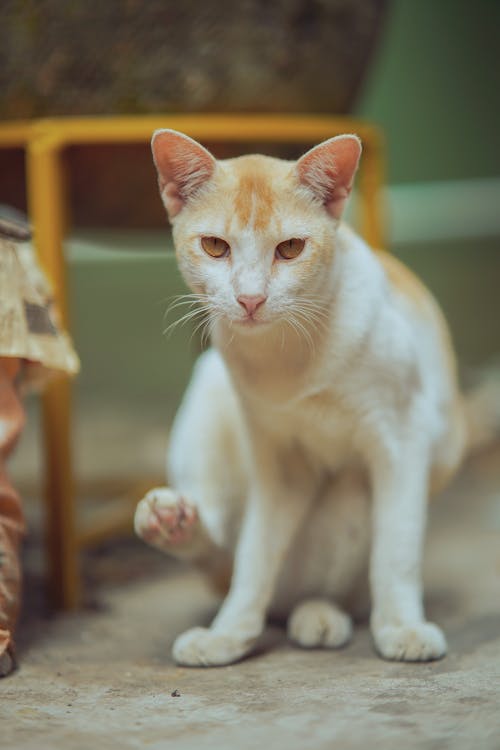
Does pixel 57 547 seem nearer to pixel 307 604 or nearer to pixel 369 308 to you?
pixel 307 604

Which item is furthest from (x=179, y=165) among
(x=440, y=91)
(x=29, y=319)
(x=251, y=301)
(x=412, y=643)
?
(x=440, y=91)

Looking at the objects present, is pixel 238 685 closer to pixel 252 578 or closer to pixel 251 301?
pixel 252 578

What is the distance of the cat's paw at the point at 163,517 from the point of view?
52.7 inches

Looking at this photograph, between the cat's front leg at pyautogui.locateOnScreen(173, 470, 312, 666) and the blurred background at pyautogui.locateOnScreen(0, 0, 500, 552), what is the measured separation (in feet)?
1.49

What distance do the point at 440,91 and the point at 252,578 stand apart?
13.3ft

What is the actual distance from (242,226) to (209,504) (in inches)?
20.8

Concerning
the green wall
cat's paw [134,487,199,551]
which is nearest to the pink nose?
cat's paw [134,487,199,551]

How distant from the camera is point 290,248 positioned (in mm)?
1233

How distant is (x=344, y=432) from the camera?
1.37m

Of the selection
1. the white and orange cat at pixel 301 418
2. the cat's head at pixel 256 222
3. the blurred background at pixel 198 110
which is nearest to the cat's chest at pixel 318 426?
the white and orange cat at pixel 301 418

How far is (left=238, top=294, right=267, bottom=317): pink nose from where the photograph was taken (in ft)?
3.84

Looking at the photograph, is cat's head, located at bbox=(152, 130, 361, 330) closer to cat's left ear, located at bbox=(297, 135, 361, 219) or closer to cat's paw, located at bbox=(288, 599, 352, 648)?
cat's left ear, located at bbox=(297, 135, 361, 219)

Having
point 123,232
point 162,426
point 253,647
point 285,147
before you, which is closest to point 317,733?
point 253,647

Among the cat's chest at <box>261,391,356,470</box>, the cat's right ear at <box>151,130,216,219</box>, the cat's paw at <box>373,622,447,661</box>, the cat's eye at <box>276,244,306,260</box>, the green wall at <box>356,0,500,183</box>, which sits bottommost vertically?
the cat's paw at <box>373,622,447,661</box>
